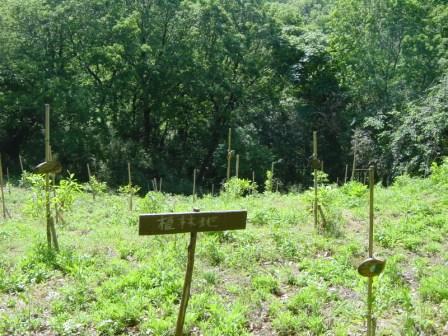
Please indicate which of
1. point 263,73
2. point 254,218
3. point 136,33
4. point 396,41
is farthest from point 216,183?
point 254,218

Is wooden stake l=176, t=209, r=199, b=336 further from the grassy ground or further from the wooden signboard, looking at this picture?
the grassy ground

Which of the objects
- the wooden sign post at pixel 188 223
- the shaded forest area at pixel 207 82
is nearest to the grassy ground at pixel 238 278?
the wooden sign post at pixel 188 223

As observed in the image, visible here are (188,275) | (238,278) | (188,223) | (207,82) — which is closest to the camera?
(188,223)

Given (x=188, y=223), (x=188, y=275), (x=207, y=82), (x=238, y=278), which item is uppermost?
(x=207, y=82)

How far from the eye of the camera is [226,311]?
17.3 feet

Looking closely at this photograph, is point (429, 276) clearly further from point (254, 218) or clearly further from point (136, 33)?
point (136, 33)

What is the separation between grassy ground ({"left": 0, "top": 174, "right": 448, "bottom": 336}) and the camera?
510 centimetres

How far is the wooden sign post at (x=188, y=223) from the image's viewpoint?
376 cm

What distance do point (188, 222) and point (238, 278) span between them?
2667 mm

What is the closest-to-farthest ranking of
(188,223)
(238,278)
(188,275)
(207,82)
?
1. (188,223)
2. (188,275)
3. (238,278)
4. (207,82)

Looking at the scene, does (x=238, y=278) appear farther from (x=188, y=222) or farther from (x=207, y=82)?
(x=207, y=82)

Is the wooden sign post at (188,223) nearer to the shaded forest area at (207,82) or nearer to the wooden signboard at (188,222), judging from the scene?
the wooden signboard at (188,222)

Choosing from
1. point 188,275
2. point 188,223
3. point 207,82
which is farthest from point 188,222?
point 207,82

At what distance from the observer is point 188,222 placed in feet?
12.6
